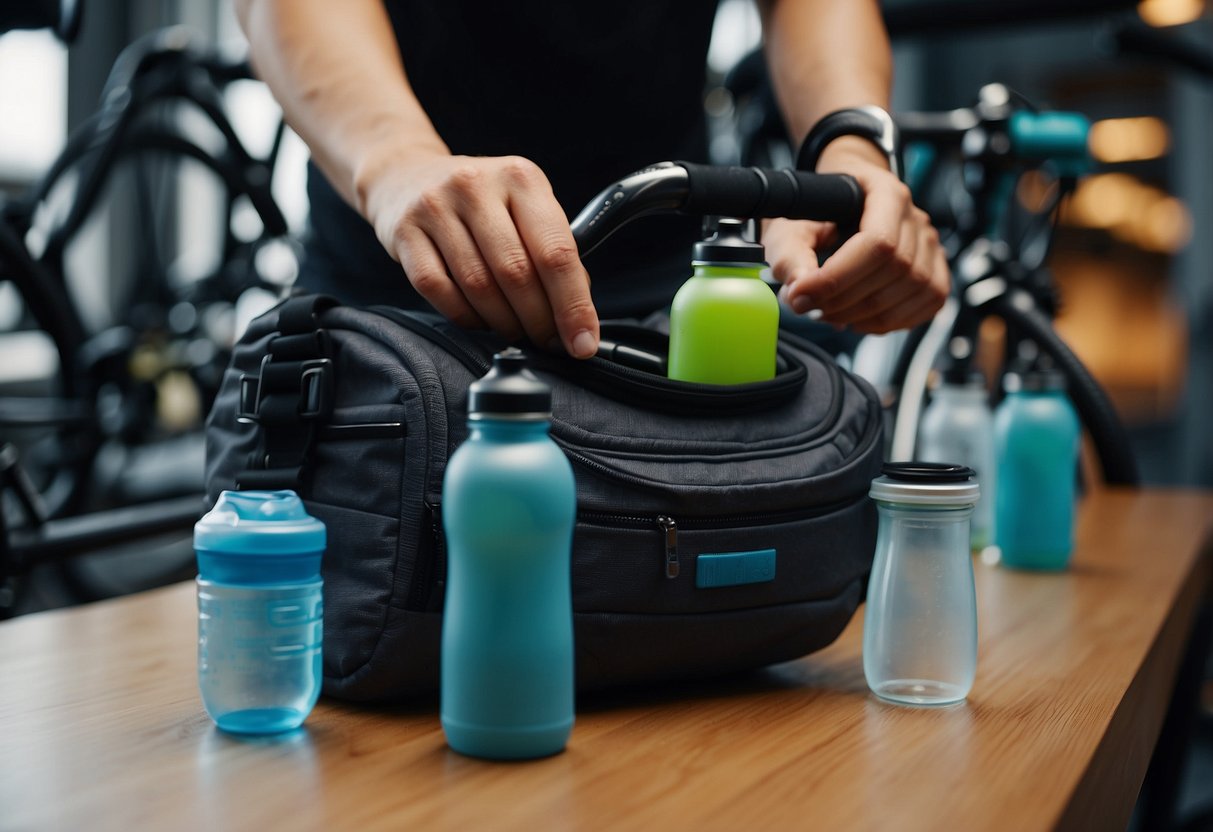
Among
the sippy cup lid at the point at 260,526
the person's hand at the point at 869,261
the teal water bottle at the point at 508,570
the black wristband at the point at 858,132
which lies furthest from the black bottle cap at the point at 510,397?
the black wristband at the point at 858,132

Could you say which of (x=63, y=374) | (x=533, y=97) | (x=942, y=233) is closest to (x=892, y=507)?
(x=533, y=97)

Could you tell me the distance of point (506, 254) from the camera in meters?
0.62

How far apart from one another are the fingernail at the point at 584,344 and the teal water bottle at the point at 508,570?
0.12 m

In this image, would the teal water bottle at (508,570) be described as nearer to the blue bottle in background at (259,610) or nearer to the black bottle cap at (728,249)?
the blue bottle in background at (259,610)

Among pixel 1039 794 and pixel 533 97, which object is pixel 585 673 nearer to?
pixel 1039 794

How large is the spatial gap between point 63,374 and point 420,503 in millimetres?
1407

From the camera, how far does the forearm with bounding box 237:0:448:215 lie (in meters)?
0.72

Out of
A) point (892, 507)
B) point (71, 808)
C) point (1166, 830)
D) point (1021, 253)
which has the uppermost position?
point (1021, 253)

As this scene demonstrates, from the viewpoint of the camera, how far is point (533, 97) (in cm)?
96

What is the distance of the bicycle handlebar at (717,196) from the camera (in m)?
0.68

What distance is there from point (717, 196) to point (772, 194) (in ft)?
0.14

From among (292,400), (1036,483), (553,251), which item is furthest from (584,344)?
(1036,483)

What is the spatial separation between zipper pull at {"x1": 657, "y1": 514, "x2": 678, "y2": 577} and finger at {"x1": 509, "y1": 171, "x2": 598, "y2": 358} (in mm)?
117

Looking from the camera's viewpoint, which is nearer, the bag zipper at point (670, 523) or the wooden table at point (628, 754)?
the wooden table at point (628, 754)
